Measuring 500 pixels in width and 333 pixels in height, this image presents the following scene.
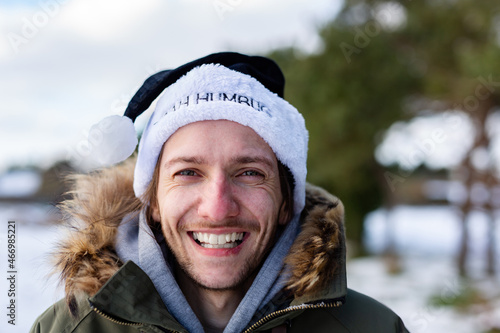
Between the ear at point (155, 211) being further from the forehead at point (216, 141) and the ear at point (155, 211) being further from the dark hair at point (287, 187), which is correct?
the dark hair at point (287, 187)

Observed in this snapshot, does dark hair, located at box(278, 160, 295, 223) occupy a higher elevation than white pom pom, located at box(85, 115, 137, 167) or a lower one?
lower

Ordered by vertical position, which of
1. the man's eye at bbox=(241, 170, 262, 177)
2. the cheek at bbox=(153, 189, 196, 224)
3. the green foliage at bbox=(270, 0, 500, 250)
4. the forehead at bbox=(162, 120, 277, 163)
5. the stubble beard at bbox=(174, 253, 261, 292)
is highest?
the green foliage at bbox=(270, 0, 500, 250)

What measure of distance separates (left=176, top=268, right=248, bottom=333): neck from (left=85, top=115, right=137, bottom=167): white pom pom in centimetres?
55

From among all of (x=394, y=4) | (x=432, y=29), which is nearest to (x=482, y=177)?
(x=432, y=29)

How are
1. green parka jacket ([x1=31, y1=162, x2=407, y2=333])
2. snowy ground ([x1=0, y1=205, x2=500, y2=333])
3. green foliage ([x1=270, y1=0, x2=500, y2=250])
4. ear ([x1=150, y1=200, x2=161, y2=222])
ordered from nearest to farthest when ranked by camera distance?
1. green parka jacket ([x1=31, y1=162, x2=407, y2=333])
2. ear ([x1=150, y1=200, x2=161, y2=222])
3. snowy ground ([x1=0, y1=205, x2=500, y2=333])
4. green foliage ([x1=270, y1=0, x2=500, y2=250])

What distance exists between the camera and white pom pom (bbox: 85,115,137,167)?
1677 mm

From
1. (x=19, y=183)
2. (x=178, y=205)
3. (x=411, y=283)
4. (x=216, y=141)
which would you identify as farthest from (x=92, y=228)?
(x=19, y=183)

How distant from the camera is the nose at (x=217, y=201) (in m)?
1.50

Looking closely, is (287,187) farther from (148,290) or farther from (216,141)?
(148,290)

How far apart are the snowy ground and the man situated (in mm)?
203

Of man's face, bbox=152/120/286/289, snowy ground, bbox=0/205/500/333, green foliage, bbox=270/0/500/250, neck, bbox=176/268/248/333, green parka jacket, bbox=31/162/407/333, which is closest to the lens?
green parka jacket, bbox=31/162/407/333

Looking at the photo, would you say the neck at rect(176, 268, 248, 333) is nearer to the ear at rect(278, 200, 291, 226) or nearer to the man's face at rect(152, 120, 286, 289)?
the man's face at rect(152, 120, 286, 289)

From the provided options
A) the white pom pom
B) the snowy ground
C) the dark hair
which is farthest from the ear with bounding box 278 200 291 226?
the snowy ground

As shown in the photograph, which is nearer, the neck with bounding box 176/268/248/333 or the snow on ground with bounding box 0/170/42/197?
the neck with bounding box 176/268/248/333
